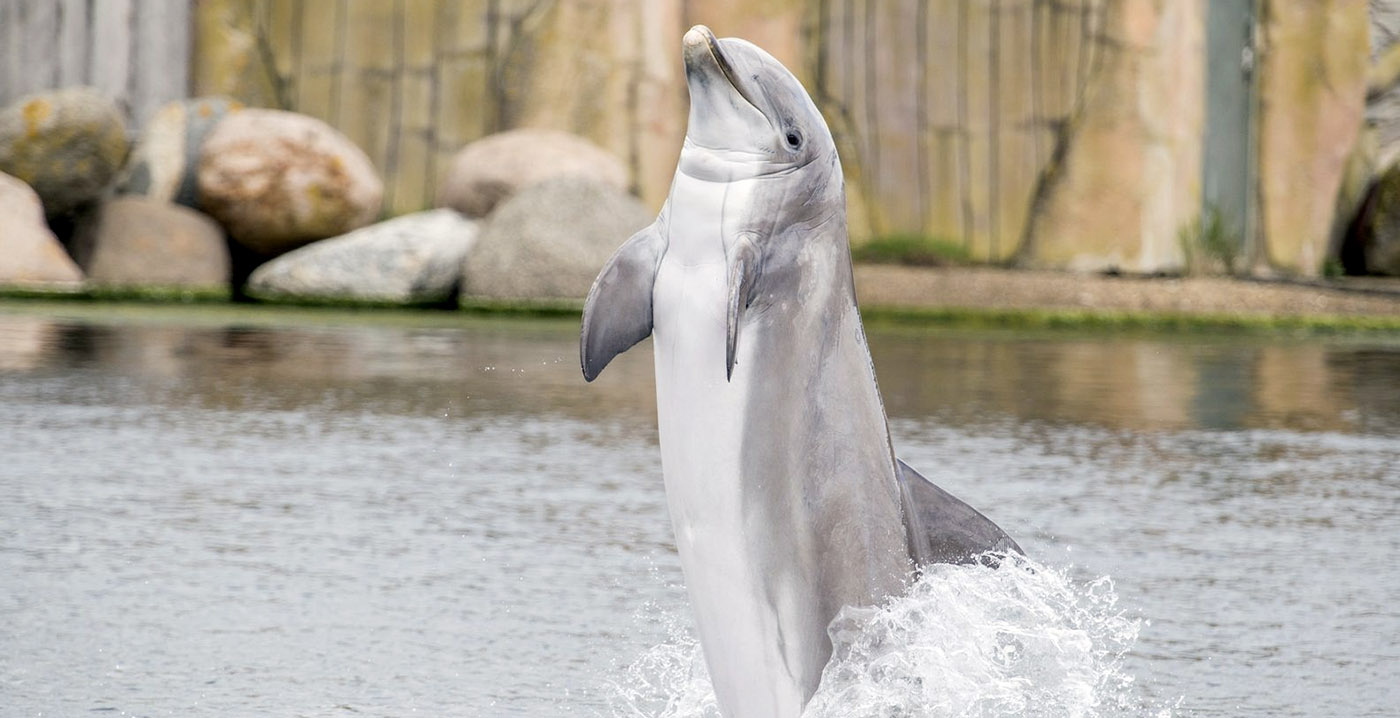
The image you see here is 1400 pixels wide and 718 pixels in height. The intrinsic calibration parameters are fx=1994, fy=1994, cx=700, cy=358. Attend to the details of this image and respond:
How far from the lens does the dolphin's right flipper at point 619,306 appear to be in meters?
3.20

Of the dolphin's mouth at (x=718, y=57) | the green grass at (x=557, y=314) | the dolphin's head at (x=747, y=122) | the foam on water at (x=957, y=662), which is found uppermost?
the dolphin's mouth at (x=718, y=57)

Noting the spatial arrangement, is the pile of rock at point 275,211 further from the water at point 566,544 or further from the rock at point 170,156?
the water at point 566,544

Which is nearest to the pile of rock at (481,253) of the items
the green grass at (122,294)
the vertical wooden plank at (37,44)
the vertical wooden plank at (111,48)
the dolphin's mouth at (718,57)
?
the green grass at (122,294)

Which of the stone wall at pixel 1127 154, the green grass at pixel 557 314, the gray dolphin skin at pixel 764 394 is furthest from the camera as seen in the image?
the stone wall at pixel 1127 154

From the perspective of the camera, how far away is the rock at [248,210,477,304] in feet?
48.1

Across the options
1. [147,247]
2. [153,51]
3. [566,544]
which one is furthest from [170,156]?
[566,544]

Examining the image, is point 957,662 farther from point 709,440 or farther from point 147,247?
point 147,247

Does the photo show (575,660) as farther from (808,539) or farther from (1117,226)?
(1117,226)

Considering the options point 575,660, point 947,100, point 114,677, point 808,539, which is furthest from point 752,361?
point 947,100

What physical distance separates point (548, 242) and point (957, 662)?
11.0m

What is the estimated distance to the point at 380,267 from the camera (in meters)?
14.7

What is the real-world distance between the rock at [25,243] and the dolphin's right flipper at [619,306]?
11947 millimetres

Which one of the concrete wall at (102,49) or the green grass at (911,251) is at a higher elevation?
the concrete wall at (102,49)

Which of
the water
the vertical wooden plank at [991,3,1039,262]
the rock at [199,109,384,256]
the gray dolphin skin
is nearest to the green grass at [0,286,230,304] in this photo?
the rock at [199,109,384,256]
